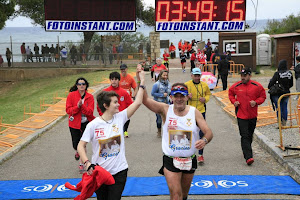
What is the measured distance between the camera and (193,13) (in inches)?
778

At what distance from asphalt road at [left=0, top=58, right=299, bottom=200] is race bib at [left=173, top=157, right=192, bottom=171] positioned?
1591mm

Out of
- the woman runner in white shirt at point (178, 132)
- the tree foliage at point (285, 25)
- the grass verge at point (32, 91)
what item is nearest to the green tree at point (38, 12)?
the grass verge at point (32, 91)

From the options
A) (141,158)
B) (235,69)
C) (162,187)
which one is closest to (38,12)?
(235,69)

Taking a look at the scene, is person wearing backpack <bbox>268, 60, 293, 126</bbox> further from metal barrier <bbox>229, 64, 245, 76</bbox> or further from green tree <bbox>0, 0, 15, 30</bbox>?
green tree <bbox>0, 0, 15, 30</bbox>

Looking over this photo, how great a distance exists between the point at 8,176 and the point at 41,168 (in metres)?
0.73

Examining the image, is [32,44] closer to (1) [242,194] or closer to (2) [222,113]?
(2) [222,113]

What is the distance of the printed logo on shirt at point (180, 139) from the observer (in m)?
5.56

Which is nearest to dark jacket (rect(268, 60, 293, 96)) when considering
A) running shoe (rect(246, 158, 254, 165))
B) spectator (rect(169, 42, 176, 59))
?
running shoe (rect(246, 158, 254, 165))

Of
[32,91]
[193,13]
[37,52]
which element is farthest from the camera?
[37,52]

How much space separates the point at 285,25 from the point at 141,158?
145 ft

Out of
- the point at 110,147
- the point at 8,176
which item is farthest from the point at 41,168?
the point at 110,147

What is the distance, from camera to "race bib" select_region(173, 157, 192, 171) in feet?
18.3

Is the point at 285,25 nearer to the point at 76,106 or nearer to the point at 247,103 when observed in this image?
the point at 247,103

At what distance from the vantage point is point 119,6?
21.1 metres
